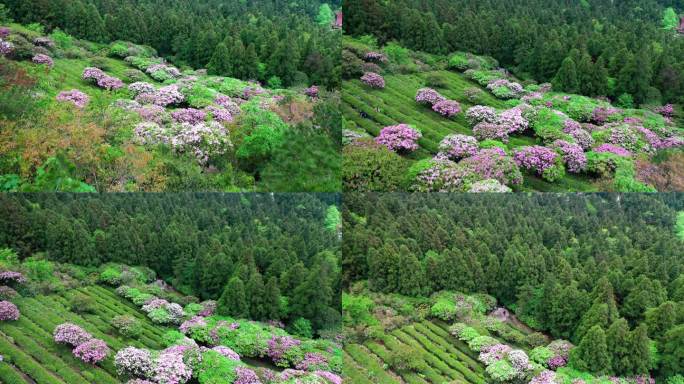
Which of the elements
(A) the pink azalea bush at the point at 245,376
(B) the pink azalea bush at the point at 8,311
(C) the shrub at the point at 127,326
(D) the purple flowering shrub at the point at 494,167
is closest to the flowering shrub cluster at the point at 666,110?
(D) the purple flowering shrub at the point at 494,167

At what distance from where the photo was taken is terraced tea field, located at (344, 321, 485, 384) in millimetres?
11891

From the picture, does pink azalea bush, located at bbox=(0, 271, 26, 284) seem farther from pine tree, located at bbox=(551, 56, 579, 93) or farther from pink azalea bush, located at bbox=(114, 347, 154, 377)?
pine tree, located at bbox=(551, 56, 579, 93)

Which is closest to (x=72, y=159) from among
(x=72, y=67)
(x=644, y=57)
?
(x=72, y=67)

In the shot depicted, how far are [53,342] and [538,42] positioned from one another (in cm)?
964

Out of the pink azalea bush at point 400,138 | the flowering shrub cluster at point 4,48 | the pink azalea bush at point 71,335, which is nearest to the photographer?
the flowering shrub cluster at point 4,48

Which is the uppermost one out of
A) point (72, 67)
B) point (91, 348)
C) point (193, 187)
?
point (72, 67)

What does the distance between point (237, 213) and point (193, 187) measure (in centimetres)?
131

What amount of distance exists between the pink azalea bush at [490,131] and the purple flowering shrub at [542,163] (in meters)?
0.35

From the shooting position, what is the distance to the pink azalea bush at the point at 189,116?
11.1m

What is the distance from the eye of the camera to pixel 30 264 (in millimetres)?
11844

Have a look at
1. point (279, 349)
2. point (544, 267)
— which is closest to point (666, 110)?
point (544, 267)

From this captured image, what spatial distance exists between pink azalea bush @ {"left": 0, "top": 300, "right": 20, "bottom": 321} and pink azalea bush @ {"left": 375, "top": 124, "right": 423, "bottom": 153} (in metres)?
6.75

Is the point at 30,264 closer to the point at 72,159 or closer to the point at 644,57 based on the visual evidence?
the point at 72,159

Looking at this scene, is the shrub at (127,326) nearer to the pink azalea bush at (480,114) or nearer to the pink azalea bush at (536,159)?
the pink azalea bush at (480,114)
